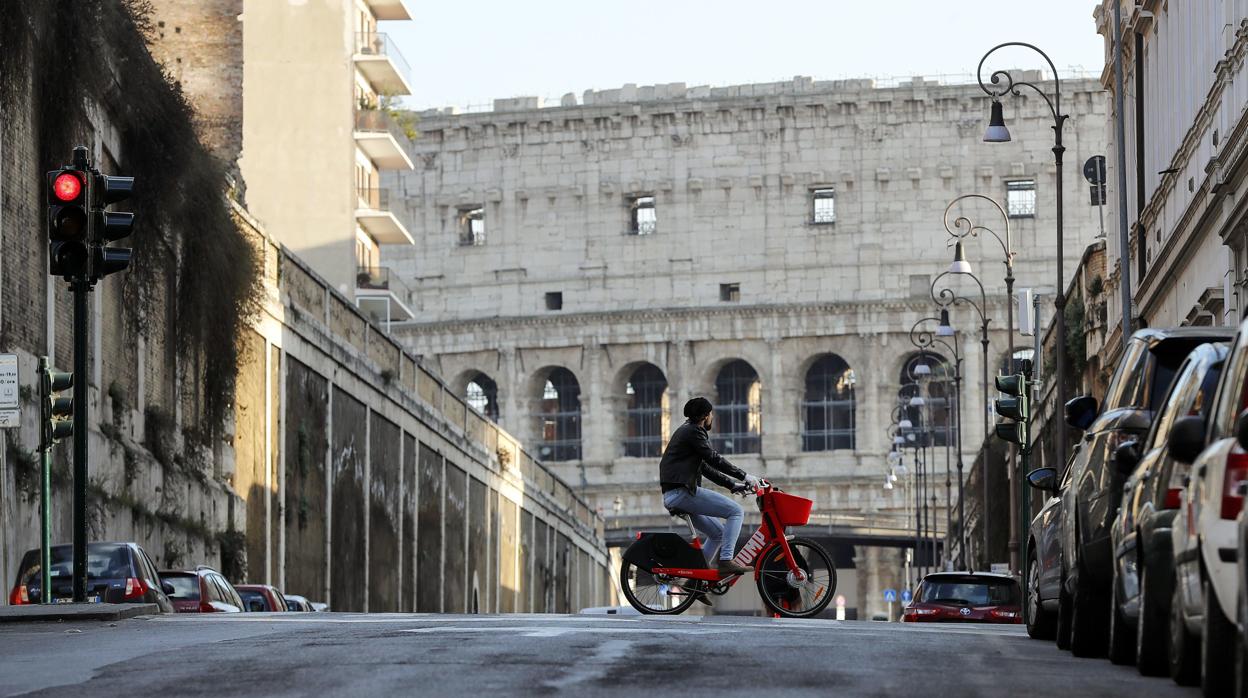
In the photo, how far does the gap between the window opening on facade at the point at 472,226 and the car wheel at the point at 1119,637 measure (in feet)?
343

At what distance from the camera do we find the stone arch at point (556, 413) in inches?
4621

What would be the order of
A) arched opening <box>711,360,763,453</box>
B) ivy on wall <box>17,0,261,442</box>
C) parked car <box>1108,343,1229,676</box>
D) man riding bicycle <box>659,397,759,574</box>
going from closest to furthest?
parked car <box>1108,343,1229,676</box> < man riding bicycle <box>659,397,759,574</box> < ivy on wall <box>17,0,261,442</box> < arched opening <box>711,360,763,453</box>

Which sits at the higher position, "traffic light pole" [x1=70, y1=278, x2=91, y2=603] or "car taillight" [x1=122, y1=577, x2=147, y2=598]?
"traffic light pole" [x1=70, y1=278, x2=91, y2=603]

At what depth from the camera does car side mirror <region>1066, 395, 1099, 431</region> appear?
1609 centimetres

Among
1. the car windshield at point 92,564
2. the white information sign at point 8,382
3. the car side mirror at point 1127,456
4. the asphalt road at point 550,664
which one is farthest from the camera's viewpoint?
the car windshield at point 92,564

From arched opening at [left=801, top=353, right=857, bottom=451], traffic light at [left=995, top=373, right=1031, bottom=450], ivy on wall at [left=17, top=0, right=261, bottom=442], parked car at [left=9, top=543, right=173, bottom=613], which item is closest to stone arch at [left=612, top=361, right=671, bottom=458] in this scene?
Answer: arched opening at [left=801, top=353, right=857, bottom=451]

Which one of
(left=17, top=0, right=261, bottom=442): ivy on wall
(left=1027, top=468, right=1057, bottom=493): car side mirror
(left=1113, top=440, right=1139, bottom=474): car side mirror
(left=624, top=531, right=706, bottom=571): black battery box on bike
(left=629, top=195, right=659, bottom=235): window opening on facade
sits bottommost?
(left=624, top=531, right=706, bottom=571): black battery box on bike

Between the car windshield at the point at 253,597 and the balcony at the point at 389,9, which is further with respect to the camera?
the balcony at the point at 389,9

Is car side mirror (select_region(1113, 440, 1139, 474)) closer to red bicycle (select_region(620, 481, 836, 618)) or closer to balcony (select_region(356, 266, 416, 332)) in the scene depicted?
red bicycle (select_region(620, 481, 836, 618))

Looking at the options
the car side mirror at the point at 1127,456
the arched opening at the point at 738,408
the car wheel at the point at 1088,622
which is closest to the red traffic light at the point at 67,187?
the car wheel at the point at 1088,622

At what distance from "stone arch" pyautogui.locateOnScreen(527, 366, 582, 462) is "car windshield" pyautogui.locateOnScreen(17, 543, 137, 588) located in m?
89.7

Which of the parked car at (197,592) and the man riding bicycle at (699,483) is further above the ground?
the man riding bicycle at (699,483)

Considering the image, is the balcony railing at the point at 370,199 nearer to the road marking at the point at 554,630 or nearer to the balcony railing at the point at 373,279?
the balcony railing at the point at 373,279

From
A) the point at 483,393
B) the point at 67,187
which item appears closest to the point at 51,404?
the point at 67,187
